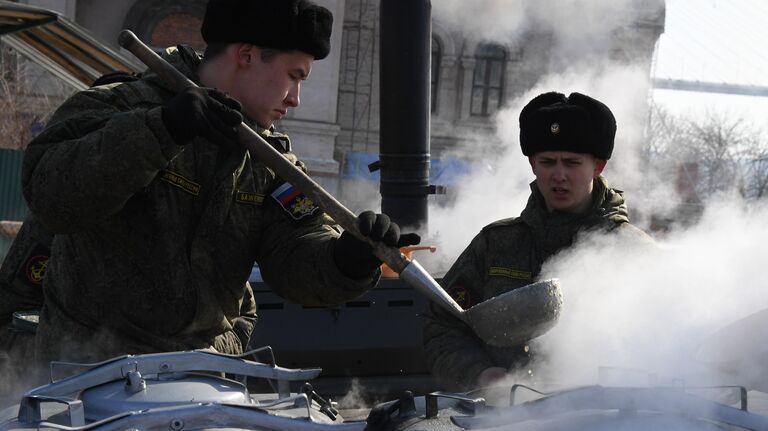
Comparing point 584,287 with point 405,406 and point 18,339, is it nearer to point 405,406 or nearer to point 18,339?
point 405,406

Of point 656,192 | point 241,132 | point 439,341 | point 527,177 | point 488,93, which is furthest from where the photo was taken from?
point 488,93

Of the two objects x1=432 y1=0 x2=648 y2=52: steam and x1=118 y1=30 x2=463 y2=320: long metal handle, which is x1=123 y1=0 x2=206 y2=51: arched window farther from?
x1=118 y1=30 x2=463 y2=320: long metal handle

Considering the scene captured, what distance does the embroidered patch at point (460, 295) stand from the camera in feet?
13.7

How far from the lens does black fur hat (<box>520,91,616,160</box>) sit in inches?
164

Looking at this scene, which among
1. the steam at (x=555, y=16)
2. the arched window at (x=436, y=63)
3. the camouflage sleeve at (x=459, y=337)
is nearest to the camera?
the camouflage sleeve at (x=459, y=337)

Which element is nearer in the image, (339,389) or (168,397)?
(168,397)

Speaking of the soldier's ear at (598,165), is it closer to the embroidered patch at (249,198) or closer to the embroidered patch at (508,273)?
the embroidered patch at (508,273)

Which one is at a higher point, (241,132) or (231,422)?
(241,132)

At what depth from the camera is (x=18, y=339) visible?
12.1 feet

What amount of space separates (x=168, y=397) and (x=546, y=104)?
7.87 feet

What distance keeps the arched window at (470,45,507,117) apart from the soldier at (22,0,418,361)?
25375 mm

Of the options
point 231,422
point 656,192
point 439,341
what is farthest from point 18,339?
point 656,192

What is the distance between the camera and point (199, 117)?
2.84 meters

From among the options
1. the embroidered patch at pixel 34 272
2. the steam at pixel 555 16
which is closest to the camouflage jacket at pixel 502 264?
the embroidered patch at pixel 34 272
